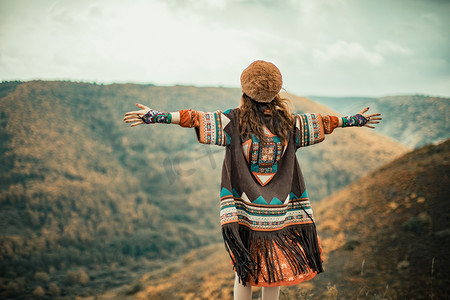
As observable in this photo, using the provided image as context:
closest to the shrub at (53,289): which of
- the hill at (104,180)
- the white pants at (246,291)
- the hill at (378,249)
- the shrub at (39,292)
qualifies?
the hill at (104,180)

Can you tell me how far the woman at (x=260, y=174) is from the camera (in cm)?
168

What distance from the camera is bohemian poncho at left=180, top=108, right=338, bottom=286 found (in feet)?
5.55

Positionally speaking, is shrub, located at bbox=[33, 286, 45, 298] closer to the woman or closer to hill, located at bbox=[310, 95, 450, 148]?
the woman

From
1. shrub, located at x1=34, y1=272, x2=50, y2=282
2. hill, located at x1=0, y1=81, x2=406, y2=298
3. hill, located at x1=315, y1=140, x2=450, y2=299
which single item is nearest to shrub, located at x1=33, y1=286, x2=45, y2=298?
hill, located at x1=0, y1=81, x2=406, y2=298

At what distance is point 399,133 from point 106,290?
9509 millimetres

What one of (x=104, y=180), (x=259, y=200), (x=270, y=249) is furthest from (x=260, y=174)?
(x=104, y=180)

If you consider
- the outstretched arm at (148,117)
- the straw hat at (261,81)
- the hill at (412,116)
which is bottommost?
the outstretched arm at (148,117)

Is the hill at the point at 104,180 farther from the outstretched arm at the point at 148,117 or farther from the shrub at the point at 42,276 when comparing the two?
the outstretched arm at the point at 148,117

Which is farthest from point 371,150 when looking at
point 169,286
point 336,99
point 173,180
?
point 169,286

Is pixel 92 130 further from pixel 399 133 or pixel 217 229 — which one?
pixel 399 133

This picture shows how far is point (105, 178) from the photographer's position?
311 inches

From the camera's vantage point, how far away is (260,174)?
1807mm

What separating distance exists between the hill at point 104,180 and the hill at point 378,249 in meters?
1.41

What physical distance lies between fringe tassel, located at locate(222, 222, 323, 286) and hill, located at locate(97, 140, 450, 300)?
1.30 meters
